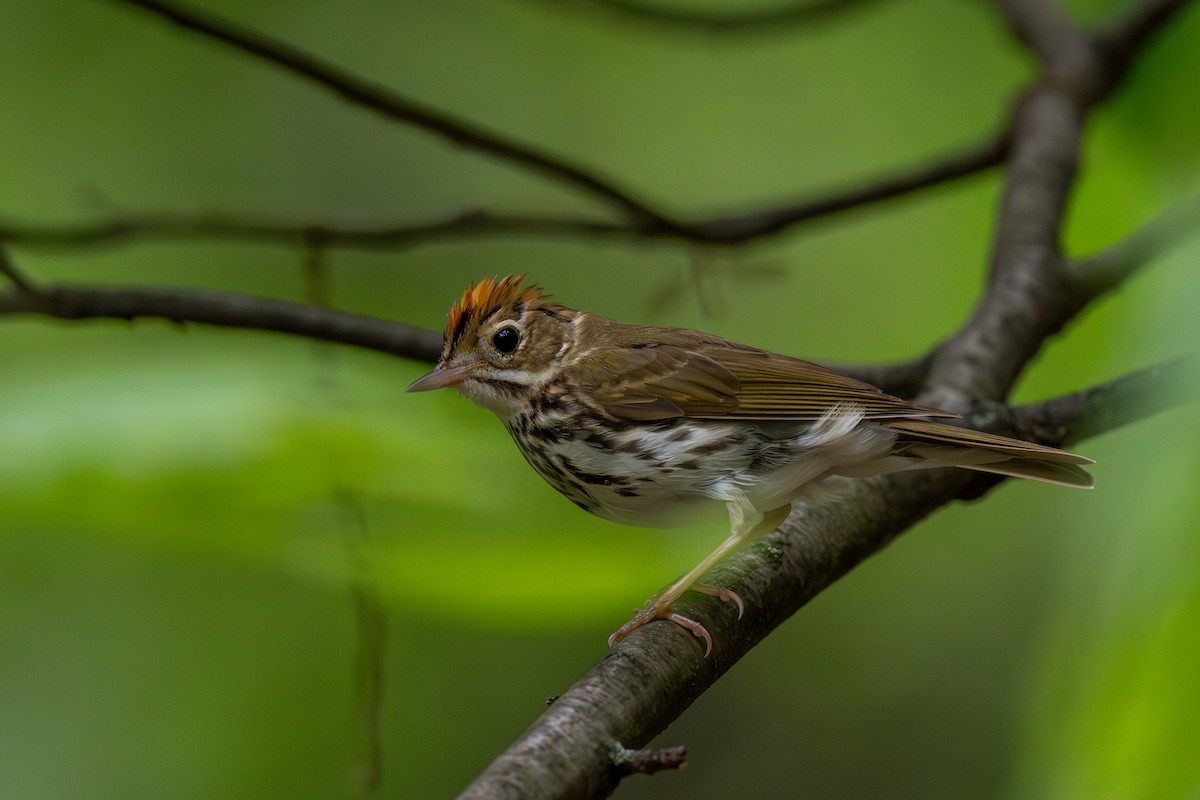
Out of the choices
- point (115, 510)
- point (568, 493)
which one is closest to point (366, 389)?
point (568, 493)

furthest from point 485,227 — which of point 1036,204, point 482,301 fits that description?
point 1036,204

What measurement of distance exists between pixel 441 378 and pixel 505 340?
265 mm

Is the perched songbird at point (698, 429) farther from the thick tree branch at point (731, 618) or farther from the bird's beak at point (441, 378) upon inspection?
the thick tree branch at point (731, 618)

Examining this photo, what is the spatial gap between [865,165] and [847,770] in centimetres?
288

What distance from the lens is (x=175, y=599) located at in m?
3.98

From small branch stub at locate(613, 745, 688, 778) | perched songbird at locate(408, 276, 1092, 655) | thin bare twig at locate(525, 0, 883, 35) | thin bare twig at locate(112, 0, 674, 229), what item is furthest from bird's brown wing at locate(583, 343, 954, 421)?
thin bare twig at locate(525, 0, 883, 35)

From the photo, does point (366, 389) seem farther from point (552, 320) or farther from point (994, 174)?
point (994, 174)

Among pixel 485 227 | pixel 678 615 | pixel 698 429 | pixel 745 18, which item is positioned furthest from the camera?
pixel 745 18

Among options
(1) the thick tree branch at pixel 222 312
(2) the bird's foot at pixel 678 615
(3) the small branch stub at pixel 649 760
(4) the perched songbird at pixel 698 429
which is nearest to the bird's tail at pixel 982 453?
(4) the perched songbird at pixel 698 429

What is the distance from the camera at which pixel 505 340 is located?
3396 mm

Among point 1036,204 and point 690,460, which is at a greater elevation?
point 1036,204

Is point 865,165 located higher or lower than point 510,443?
higher

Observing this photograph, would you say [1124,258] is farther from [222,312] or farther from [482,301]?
[222,312]

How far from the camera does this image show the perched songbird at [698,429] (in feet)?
9.93
